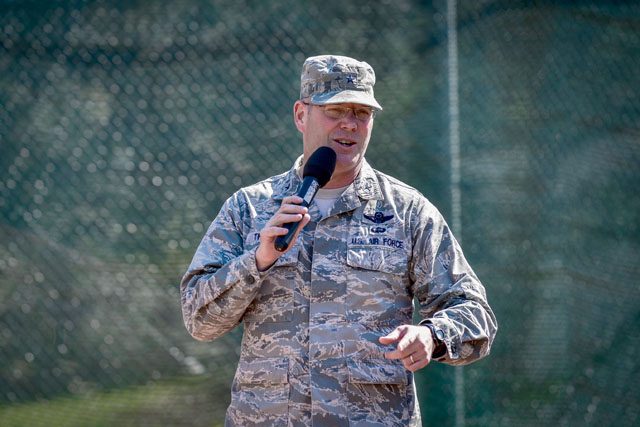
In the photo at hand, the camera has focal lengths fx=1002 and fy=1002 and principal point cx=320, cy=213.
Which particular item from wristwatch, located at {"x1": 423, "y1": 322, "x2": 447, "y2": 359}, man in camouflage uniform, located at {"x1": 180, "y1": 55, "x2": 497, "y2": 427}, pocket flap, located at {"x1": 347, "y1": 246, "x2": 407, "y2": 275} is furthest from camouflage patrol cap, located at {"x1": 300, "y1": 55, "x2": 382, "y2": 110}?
wristwatch, located at {"x1": 423, "y1": 322, "x2": 447, "y2": 359}

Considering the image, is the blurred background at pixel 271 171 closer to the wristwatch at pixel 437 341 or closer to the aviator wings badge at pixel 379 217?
the aviator wings badge at pixel 379 217

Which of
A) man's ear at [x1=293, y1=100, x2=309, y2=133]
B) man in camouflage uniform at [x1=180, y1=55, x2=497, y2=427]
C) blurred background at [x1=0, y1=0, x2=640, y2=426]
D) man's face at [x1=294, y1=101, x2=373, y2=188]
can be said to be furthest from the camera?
blurred background at [x1=0, y1=0, x2=640, y2=426]

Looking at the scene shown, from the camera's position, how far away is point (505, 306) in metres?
5.20

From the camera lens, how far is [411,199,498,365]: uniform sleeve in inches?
118

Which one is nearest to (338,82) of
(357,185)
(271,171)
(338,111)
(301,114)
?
(338,111)

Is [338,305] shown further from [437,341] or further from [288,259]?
[437,341]

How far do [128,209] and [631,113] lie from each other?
2.75 meters

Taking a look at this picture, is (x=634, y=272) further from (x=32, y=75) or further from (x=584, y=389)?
(x=32, y=75)

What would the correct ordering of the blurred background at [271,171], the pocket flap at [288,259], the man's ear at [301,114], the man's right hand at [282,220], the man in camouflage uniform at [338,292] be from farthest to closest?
the blurred background at [271,171], the man's ear at [301,114], the pocket flap at [288,259], the man in camouflage uniform at [338,292], the man's right hand at [282,220]

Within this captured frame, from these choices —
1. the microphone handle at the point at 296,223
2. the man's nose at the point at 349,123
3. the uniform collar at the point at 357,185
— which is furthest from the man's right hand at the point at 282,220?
the man's nose at the point at 349,123

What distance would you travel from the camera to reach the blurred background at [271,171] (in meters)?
4.82

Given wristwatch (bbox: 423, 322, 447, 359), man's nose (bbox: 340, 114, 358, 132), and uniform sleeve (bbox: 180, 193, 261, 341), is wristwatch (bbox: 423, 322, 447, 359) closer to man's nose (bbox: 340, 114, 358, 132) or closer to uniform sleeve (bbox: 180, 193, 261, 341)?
uniform sleeve (bbox: 180, 193, 261, 341)

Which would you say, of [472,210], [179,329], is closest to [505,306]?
[472,210]

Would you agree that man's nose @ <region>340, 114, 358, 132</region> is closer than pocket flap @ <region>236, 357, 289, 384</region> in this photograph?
No
